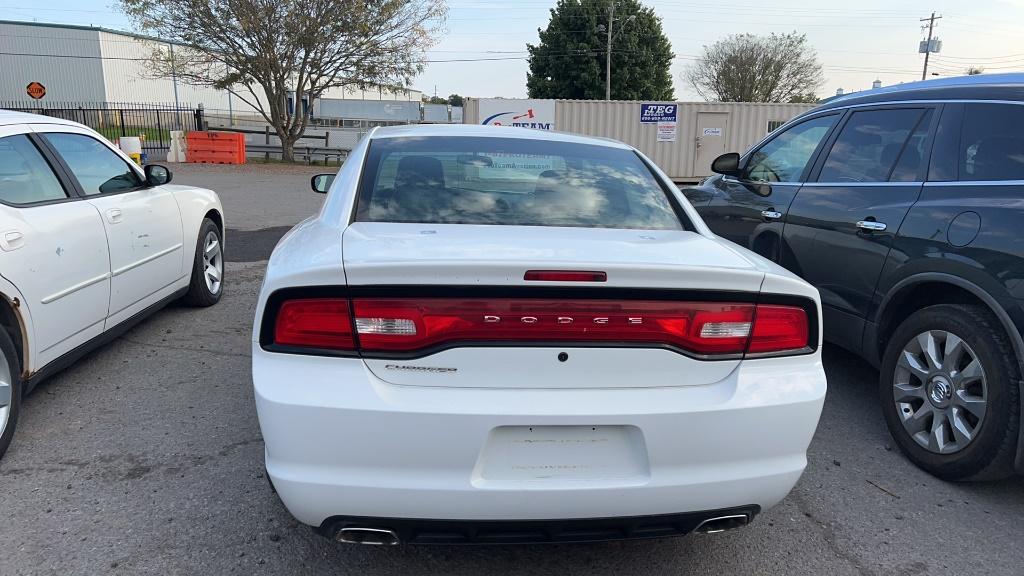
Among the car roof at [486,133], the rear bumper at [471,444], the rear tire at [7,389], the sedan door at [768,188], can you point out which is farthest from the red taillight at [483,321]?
the sedan door at [768,188]

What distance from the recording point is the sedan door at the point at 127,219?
4223 millimetres

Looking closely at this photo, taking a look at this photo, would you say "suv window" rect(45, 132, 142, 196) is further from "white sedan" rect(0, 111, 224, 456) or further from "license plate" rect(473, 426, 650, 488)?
"license plate" rect(473, 426, 650, 488)

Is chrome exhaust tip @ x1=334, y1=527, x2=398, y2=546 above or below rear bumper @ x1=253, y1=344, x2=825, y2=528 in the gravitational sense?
below

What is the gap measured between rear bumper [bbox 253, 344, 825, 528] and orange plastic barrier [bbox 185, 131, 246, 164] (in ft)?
81.3

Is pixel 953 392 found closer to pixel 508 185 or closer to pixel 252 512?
pixel 508 185

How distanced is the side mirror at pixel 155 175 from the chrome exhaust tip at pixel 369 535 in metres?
3.79

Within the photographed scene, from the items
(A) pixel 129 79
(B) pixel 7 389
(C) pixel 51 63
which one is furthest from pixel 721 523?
(C) pixel 51 63

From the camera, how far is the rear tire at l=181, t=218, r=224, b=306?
5.59 metres

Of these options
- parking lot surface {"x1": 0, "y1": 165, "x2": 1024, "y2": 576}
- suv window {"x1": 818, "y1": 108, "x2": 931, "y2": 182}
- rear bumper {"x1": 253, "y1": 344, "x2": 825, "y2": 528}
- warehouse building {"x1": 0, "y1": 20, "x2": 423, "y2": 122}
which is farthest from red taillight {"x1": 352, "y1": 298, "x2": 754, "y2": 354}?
warehouse building {"x1": 0, "y1": 20, "x2": 423, "y2": 122}

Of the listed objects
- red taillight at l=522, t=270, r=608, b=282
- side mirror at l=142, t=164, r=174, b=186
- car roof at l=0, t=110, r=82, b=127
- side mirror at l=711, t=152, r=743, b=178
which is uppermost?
car roof at l=0, t=110, r=82, b=127

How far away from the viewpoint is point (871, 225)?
3.69m

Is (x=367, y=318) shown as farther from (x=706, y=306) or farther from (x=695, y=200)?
(x=695, y=200)

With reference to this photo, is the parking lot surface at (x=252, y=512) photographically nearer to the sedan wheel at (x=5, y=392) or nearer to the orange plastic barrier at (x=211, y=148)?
the sedan wheel at (x=5, y=392)

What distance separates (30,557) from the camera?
8.19 feet
